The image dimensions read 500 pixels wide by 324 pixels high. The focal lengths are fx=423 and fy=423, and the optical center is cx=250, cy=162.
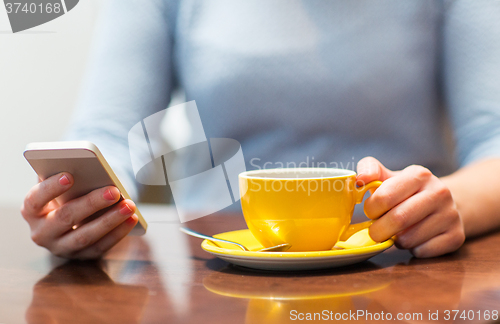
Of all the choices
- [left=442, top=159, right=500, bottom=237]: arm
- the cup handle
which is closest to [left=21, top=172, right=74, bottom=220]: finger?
the cup handle

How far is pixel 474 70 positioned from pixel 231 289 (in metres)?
0.76

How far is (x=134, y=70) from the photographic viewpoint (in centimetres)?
102

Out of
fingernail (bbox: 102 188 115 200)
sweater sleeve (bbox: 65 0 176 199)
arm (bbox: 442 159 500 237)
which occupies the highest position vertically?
sweater sleeve (bbox: 65 0 176 199)

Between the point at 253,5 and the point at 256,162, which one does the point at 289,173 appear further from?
the point at 253,5

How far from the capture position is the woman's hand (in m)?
0.51

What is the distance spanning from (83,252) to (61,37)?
1883mm

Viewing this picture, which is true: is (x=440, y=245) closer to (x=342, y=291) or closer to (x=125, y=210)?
(x=342, y=291)

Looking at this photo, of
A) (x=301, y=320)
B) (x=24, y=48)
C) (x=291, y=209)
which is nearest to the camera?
(x=301, y=320)

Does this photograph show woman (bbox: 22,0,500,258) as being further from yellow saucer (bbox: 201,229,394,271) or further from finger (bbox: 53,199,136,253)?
yellow saucer (bbox: 201,229,394,271)

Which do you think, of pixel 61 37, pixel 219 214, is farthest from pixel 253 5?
pixel 61 37

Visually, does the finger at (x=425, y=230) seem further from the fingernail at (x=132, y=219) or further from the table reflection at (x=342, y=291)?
the fingernail at (x=132, y=219)

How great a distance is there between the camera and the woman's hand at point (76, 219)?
0.51 metres

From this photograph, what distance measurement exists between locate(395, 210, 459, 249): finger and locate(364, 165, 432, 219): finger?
4 centimetres

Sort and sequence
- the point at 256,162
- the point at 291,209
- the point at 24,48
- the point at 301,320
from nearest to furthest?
the point at 301,320
the point at 291,209
the point at 256,162
the point at 24,48
